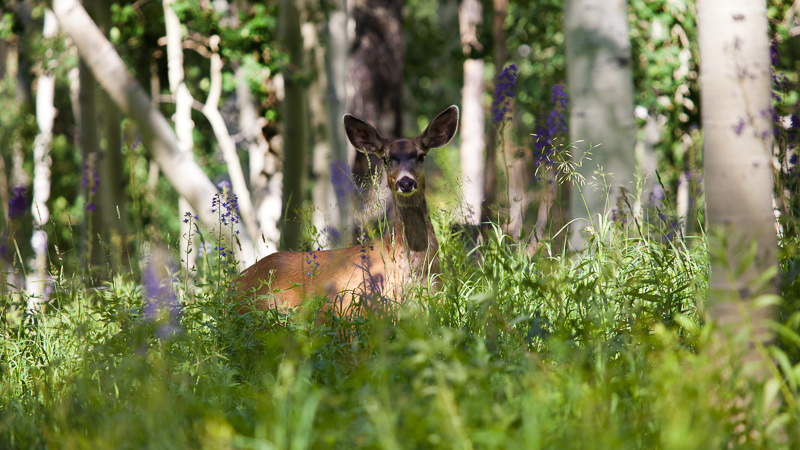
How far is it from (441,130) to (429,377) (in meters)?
2.86

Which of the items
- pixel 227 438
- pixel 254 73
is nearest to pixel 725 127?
pixel 227 438

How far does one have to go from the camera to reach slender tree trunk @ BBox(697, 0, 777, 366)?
115 inches

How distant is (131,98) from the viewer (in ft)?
24.5

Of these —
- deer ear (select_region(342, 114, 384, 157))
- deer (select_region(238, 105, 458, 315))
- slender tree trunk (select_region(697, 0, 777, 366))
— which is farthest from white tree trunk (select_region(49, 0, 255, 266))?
slender tree trunk (select_region(697, 0, 777, 366))

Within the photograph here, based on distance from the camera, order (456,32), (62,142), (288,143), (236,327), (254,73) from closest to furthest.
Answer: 1. (236,327)
2. (288,143)
3. (254,73)
4. (62,142)
5. (456,32)

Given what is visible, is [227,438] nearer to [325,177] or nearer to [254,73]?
[254,73]

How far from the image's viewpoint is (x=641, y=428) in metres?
2.44

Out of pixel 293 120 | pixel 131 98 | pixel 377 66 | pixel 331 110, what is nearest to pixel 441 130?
pixel 131 98

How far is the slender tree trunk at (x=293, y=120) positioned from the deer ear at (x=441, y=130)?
3811mm

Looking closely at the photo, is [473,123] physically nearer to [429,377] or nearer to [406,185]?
[406,185]

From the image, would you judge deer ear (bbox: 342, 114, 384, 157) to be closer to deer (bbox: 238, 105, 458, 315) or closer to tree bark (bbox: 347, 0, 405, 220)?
deer (bbox: 238, 105, 458, 315)

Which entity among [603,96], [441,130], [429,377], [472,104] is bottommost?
[429,377]

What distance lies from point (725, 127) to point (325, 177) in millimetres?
9258

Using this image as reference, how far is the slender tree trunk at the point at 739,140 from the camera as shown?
9.57 feet
